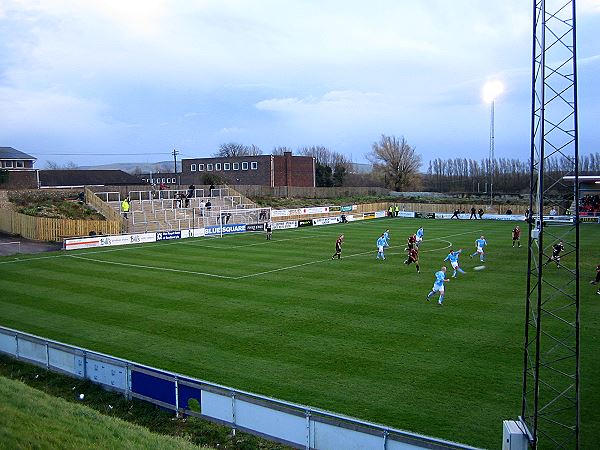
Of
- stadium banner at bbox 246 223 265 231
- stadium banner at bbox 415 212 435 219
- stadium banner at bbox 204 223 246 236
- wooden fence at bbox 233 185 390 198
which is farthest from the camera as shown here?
wooden fence at bbox 233 185 390 198

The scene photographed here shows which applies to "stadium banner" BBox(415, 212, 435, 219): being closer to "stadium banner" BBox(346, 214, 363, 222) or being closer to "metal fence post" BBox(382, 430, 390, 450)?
"stadium banner" BBox(346, 214, 363, 222)

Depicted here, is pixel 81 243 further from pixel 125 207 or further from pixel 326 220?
pixel 326 220

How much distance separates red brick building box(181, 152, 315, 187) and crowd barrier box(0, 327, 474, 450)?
2783 inches

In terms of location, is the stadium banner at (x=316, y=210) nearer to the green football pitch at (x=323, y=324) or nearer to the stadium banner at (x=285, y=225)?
the stadium banner at (x=285, y=225)

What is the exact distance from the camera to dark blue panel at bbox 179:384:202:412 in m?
13.1

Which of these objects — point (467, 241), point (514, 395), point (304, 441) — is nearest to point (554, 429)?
point (514, 395)

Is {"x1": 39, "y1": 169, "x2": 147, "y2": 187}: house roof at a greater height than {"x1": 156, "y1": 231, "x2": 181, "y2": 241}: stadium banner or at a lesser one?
greater

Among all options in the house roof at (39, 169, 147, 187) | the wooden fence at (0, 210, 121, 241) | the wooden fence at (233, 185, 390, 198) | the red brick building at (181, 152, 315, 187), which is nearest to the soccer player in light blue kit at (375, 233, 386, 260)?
the wooden fence at (0, 210, 121, 241)

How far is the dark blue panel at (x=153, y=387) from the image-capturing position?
536 inches

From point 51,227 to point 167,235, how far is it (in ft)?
30.2

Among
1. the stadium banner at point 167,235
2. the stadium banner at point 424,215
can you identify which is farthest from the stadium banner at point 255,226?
the stadium banner at point 424,215

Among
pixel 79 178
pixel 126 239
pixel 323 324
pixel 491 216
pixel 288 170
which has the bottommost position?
pixel 323 324

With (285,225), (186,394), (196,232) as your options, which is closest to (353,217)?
(285,225)

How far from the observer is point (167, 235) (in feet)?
161
